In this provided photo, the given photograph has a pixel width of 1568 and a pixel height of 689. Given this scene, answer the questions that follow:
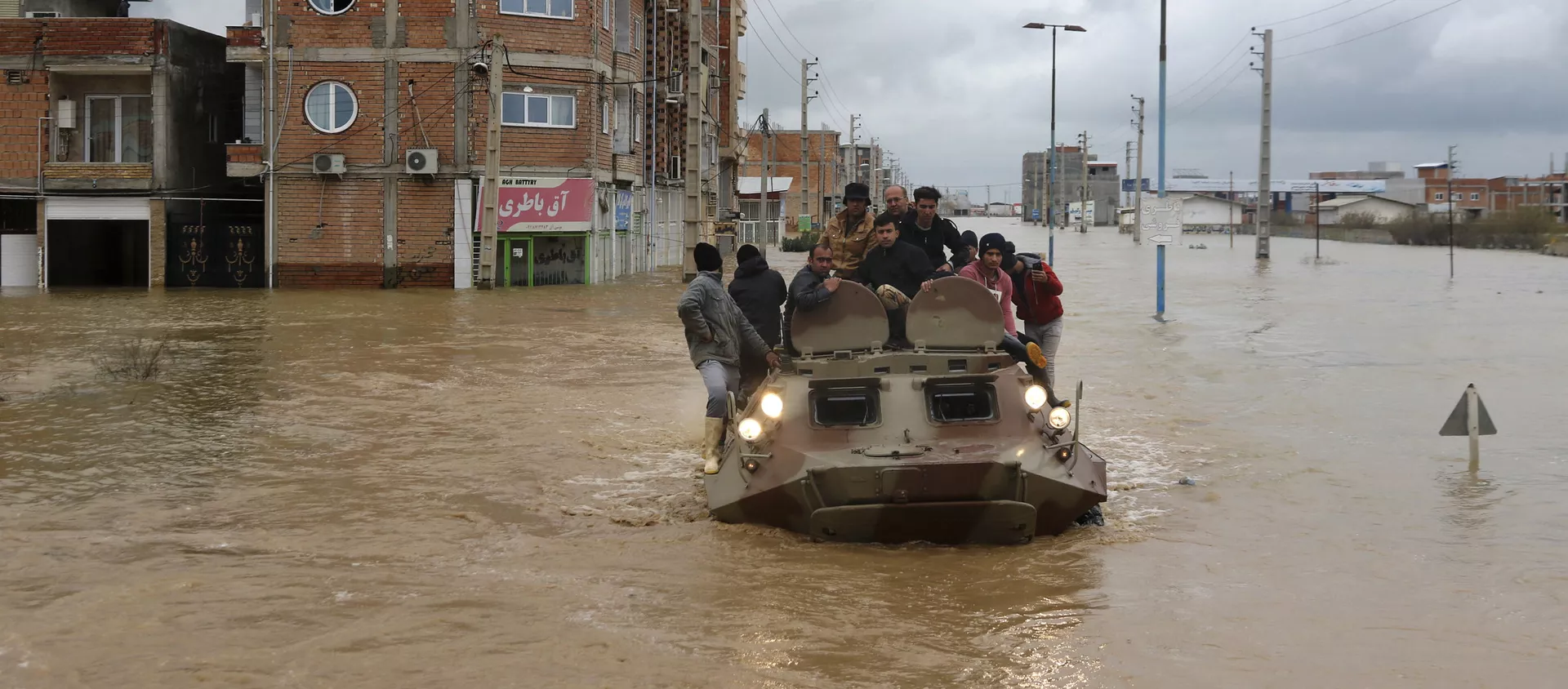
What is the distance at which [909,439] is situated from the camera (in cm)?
939

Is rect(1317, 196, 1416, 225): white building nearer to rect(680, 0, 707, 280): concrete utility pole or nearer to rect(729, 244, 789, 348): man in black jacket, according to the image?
rect(680, 0, 707, 280): concrete utility pole

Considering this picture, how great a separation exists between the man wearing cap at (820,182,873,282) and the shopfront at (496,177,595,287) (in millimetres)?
26999

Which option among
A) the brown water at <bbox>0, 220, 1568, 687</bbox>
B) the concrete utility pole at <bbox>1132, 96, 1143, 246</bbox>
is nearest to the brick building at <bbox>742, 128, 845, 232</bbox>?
the concrete utility pole at <bbox>1132, 96, 1143, 246</bbox>

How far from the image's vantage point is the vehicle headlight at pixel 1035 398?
9.62 meters

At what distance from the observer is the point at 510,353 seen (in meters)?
22.3

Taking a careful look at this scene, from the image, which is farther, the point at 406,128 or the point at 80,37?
the point at 406,128

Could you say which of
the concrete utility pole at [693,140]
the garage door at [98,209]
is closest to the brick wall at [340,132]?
the garage door at [98,209]

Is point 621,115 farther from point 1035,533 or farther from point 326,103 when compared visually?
point 1035,533

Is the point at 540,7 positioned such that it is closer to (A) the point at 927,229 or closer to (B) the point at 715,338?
(A) the point at 927,229

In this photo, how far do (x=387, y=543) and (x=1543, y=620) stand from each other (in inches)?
268

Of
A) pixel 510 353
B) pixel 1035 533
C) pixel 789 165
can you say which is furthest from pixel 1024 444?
pixel 789 165

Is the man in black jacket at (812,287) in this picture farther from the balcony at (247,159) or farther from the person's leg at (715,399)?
the balcony at (247,159)

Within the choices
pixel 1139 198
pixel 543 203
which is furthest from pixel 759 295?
pixel 1139 198

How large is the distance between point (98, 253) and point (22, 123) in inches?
205
